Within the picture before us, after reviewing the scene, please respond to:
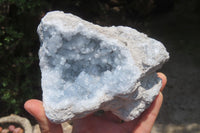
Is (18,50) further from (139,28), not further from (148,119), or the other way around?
(139,28)

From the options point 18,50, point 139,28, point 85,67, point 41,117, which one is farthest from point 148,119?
point 139,28

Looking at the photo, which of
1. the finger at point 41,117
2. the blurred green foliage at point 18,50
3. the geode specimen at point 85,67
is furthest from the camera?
the blurred green foliage at point 18,50

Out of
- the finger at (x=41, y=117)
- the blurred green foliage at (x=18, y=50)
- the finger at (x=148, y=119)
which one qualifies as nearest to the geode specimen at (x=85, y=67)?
the finger at (x=41, y=117)

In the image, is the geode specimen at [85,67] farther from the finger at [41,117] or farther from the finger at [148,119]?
the finger at [148,119]

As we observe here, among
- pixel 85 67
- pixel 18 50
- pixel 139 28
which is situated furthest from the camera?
pixel 139 28

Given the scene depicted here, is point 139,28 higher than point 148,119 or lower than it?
lower
